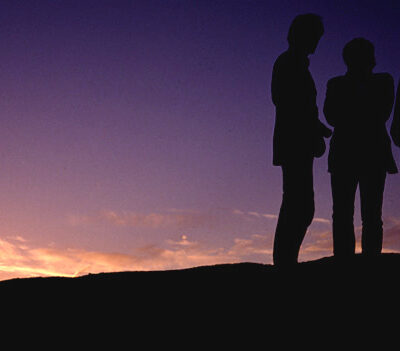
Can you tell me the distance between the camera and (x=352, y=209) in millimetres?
6102

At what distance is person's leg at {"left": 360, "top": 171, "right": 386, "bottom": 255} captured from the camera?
20.1ft

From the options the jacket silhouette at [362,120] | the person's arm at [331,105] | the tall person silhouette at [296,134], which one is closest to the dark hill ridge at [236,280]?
the tall person silhouette at [296,134]

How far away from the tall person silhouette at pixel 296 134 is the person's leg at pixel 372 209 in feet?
3.32

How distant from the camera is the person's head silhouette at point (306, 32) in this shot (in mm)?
5418

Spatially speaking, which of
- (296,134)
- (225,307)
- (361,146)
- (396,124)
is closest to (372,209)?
(361,146)

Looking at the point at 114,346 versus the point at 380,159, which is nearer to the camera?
the point at 114,346

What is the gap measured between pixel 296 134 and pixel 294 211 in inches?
33.0

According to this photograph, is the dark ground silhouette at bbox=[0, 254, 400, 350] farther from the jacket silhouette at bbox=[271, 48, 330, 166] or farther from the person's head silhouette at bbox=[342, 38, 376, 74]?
the person's head silhouette at bbox=[342, 38, 376, 74]

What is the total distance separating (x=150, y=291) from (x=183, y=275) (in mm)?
767

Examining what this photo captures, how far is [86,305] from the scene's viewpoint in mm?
5090

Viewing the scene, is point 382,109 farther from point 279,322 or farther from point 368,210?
point 279,322

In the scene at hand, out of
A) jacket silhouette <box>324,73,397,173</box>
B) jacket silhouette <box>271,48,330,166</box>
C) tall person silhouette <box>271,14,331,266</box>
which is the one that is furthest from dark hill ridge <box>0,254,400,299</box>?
jacket silhouette <box>271,48,330,166</box>

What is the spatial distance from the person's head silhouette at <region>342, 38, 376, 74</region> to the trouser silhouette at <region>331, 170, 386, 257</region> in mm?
1292

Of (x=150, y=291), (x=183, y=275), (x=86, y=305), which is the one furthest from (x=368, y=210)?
(x=86, y=305)
